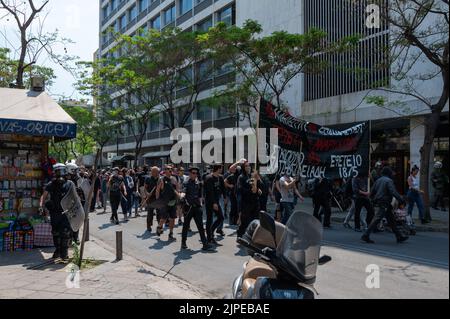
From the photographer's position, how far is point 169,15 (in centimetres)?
4438

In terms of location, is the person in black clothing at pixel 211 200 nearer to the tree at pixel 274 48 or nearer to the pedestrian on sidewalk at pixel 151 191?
the pedestrian on sidewalk at pixel 151 191

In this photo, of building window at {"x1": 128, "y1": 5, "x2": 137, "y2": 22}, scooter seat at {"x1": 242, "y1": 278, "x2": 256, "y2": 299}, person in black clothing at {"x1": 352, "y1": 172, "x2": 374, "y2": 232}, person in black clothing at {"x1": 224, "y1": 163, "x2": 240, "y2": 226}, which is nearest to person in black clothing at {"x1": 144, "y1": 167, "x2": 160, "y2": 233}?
person in black clothing at {"x1": 224, "y1": 163, "x2": 240, "y2": 226}

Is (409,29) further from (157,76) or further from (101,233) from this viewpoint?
(157,76)

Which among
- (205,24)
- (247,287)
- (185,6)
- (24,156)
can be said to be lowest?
(247,287)

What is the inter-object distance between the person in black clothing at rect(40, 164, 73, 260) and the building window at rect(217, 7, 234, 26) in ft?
88.3

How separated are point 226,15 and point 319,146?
90.1 feet

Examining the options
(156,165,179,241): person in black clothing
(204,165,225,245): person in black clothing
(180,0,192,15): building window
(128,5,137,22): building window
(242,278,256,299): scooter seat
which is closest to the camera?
(242,278,256,299): scooter seat

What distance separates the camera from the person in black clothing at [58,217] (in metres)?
8.38

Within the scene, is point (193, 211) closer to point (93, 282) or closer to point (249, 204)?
point (249, 204)

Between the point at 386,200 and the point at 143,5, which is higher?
the point at 143,5

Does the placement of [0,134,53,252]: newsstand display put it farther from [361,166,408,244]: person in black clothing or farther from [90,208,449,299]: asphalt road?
[361,166,408,244]: person in black clothing

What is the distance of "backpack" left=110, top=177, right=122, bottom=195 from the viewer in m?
14.3

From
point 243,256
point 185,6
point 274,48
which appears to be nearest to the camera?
point 243,256

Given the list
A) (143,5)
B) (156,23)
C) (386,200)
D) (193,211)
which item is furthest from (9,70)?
(143,5)
